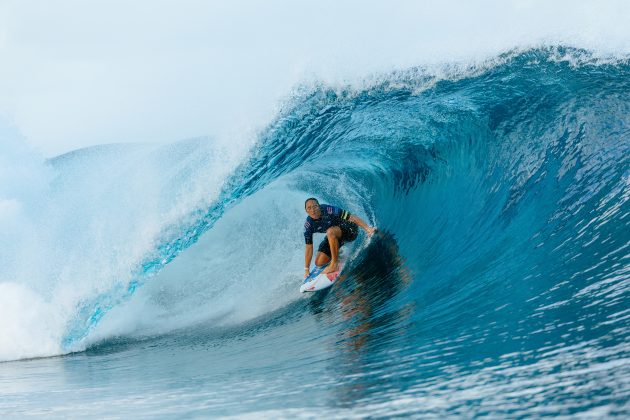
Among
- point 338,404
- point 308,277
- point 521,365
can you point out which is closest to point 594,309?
point 521,365

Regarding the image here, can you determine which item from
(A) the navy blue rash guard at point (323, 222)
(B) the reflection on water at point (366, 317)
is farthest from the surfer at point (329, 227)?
(B) the reflection on water at point (366, 317)

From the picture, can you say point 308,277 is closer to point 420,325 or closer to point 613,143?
point 420,325

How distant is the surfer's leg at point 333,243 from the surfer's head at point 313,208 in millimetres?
253

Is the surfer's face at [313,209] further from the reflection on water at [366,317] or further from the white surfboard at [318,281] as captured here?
the reflection on water at [366,317]

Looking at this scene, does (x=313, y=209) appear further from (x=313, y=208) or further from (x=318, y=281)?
(x=318, y=281)

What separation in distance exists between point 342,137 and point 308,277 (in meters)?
2.57

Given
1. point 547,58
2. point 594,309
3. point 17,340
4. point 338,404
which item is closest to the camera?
point 338,404

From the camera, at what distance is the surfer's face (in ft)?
24.0

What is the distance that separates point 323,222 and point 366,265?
31.8 inches

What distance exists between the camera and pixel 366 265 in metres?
7.73

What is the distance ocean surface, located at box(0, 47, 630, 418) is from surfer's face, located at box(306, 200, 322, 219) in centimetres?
92

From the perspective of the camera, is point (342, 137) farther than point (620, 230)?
Yes

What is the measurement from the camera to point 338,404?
2.77 metres

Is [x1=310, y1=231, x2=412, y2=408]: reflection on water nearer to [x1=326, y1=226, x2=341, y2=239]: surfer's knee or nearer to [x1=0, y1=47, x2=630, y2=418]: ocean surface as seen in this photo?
[x1=0, y1=47, x2=630, y2=418]: ocean surface
